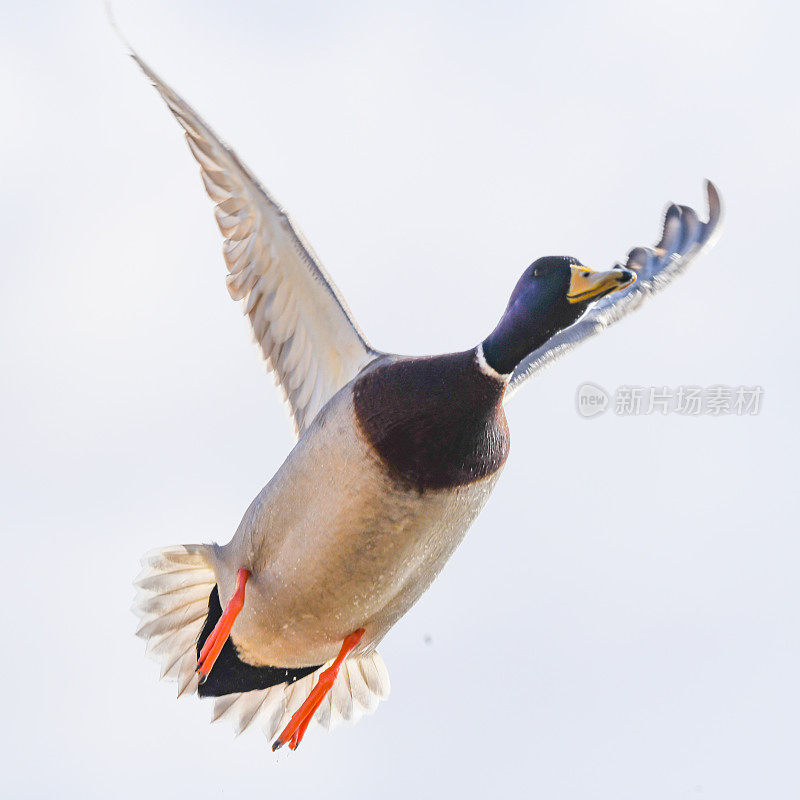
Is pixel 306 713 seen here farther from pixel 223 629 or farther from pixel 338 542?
pixel 338 542

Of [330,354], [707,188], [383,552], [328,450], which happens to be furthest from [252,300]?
[707,188]

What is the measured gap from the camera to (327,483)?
5.65 metres

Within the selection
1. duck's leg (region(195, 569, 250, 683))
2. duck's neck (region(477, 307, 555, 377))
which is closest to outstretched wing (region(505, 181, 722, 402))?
duck's neck (region(477, 307, 555, 377))

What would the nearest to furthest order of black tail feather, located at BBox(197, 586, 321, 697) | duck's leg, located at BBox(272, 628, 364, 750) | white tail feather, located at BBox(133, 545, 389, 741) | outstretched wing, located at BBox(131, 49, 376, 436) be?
outstretched wing, located at BBox(131, 49, 376, 436) < duck's leg, located at BBox(272, 628, 364, 750) < black tail feather, located at BBox(197, 586, 321, 697) < white tail feather, located at BBox(133, 545, 389, 741)

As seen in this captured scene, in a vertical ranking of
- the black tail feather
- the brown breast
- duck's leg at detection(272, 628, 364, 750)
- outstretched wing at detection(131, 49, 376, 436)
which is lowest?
duck's leg at detection(272, 628, 364, 750)

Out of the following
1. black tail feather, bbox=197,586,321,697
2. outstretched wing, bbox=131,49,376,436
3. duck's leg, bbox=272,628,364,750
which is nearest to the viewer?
outstretched wing, bbox=131,49,376,436

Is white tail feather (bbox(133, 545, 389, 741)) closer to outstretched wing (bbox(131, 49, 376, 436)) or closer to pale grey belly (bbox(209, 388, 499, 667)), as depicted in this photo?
pale grey belly (bbox(209, 388, 499, 667))

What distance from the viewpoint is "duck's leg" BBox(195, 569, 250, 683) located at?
6105 mm

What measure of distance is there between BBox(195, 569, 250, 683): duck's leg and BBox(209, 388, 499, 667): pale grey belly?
0.04m

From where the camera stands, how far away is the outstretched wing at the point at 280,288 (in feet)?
19.8

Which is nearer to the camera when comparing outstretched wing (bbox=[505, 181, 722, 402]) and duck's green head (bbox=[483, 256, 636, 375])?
duck's green head (bbox=[483, 256, 636, 375])

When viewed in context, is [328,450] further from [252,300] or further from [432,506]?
[252,300]

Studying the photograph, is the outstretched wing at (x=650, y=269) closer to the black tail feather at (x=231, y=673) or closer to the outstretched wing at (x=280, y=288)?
the outstretched wing at (x=280, y=288)

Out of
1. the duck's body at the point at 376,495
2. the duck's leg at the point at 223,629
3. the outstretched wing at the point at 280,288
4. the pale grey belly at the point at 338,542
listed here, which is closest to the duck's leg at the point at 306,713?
the pale grey belly at the point at 338,542
